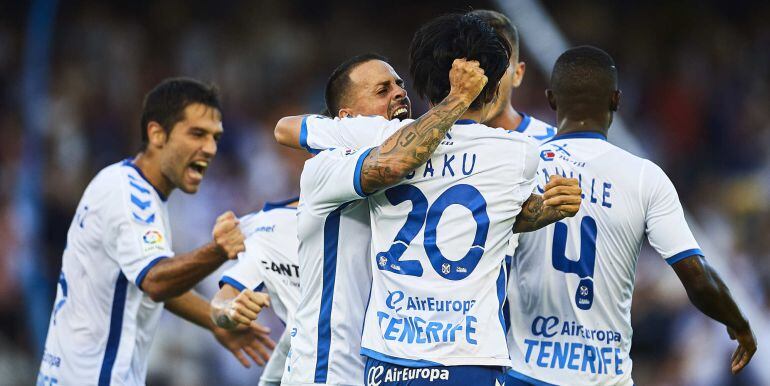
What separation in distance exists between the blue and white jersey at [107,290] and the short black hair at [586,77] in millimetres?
2272

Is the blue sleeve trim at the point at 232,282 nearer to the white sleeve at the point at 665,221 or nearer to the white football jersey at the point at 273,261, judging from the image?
the white football jersey at the point at 273,261

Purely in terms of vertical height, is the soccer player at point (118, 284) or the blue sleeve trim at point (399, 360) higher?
the soccer player at point (118, 284)

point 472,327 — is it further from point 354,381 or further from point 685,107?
point 685,107

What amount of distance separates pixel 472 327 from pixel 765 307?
741 centimetres

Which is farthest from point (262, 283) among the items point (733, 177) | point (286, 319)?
point (733, 177)

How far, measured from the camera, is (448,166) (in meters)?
4.31

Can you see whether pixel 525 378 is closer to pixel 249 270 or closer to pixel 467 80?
pixel 249 270

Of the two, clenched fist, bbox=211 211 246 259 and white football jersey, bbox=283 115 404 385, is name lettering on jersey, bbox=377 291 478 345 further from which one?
clenched fist, bbox=211 211 246 259

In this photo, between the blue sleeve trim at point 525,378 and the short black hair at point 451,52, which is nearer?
the short black hair at point 451,52

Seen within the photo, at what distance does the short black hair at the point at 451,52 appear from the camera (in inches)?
170

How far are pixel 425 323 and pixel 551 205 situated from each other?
66cm

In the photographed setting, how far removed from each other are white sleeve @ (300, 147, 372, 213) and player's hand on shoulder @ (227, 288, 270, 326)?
460mm

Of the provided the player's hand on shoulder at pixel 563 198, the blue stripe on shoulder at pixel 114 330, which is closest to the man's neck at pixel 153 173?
the blue stripe on shoulder at pixel 114 330

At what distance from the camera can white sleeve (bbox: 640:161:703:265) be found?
5.07m
